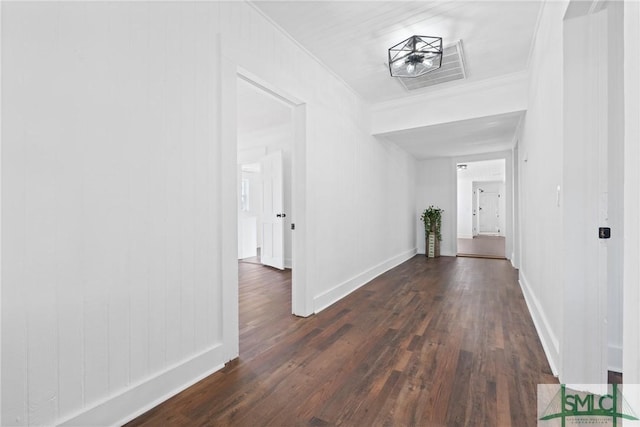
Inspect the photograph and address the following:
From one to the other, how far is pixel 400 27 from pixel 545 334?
281cm

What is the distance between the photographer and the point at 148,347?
1639 mm

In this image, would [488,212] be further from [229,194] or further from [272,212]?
[229,194]

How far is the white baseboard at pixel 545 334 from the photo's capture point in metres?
1.92

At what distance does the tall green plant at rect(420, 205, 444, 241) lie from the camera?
658 cm

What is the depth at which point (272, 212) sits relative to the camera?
5445 millimetres

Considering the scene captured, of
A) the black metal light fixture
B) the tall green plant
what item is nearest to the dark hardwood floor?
the black metal light fixture

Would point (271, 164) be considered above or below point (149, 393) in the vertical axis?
above

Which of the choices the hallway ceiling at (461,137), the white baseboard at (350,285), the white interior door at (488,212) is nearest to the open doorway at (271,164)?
the white baseboard at (350,285)

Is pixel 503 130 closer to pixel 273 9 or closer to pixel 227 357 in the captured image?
pixel 273 9

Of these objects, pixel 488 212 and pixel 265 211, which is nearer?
pixel 265 211

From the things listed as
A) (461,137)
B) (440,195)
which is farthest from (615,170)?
(440,195)

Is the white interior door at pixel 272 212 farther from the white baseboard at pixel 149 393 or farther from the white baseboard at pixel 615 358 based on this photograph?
the white baseboard at pixel 615 358
